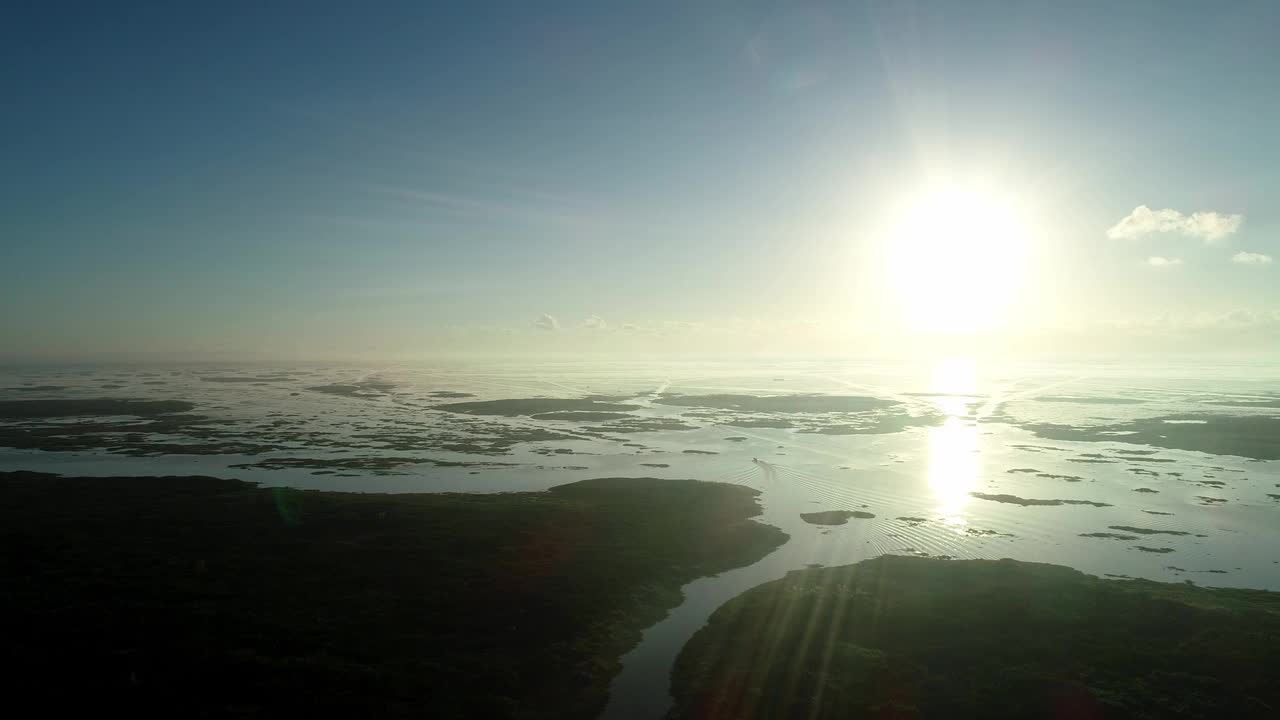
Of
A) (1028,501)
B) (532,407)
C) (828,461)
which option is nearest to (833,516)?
(1028,501)

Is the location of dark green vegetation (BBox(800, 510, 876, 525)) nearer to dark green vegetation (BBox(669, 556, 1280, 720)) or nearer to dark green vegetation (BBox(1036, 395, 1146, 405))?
dark green vegetation (BBox(669, 556, 1280, 720))

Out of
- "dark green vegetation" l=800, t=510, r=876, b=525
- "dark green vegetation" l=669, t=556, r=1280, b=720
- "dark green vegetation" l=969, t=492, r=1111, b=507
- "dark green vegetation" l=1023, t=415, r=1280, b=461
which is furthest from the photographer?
"dark green vegetation" l=1023, t=415, r=1280, b=461

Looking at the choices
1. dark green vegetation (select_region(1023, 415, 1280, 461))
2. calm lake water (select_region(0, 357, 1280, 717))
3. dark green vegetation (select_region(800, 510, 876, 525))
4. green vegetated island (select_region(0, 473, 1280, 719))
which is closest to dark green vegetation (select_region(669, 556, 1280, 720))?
green vegetated island (select_region(0, 473, 1280, 719))

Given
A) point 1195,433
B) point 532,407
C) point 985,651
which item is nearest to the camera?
point 985,651

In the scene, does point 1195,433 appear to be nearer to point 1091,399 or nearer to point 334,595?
point 1091,399

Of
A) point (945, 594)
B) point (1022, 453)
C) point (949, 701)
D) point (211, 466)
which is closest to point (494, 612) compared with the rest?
point (949, 701)

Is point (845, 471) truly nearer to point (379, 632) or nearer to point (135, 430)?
point (379, 632)

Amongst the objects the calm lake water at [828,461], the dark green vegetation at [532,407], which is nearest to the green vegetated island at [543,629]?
the calm lake water at [828,461]
